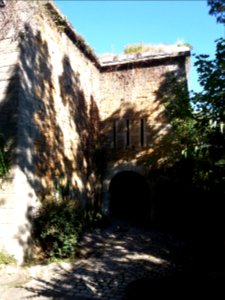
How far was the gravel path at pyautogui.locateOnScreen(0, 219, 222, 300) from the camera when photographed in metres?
5.25

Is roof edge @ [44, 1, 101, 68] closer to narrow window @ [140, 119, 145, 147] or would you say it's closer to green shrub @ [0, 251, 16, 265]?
narrow window @ [140, 119, 145, 147]

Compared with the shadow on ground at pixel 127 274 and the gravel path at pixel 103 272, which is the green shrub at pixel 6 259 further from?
the shadow on ground at pixel 127 274

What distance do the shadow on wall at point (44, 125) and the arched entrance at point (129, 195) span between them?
246cm

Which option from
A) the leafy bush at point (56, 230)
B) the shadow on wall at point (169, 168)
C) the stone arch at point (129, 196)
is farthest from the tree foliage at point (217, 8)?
the stone arch at point (129, 196)

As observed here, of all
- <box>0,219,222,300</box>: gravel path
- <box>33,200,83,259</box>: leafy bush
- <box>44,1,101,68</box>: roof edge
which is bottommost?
<box>0,219,222,300</box>: gravel path

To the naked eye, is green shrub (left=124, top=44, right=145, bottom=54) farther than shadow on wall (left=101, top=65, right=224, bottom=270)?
Yes

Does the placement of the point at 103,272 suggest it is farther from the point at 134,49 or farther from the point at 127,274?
the point at 134,49

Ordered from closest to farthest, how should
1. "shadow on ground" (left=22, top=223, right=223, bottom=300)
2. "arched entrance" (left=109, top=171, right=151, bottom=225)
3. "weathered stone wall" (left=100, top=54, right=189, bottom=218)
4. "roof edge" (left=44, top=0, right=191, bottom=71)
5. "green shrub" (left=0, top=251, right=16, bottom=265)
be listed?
"shadow on ground" (left=22, top=223, right=223, bottom=300)
"green shrub" (left=0, top=251, right=16, bottom=265)
"roof edge" (left=44, top=0, right=191, bottom=71)
"weathered stone wall" (left=100, top=54, right=189, bottom=218)
"arched entrance" (left=109, top=171, right=151, bottom=225)

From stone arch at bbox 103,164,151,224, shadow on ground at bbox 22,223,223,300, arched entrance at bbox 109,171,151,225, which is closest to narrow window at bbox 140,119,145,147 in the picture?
stone arch at bbox 103,164,151,224

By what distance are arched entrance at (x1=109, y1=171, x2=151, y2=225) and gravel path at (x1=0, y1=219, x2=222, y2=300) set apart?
12.7 feet

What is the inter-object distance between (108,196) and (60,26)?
601 centimetres

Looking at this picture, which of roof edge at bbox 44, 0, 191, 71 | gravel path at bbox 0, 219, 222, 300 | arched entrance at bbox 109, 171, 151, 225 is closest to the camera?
gravel path at bbox 0, 219, 222, 300

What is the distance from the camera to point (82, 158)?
10352 mm

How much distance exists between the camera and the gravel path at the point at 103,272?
17.2 ft
